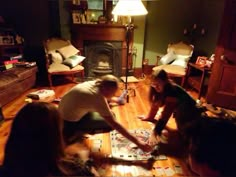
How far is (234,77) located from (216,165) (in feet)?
7.93

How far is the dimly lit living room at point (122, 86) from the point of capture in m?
0.96

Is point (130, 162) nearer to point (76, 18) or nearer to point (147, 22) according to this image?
point (76, 18)

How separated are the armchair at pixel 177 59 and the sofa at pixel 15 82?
2284 millimetres

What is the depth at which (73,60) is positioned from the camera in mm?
3781

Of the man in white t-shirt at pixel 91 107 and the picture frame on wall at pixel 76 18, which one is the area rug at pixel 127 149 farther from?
the picture frame on wall at pixel 76 18

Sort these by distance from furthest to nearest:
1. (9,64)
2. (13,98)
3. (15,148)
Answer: (9,64) < (13,98) < (15,148)

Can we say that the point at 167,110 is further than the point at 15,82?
No

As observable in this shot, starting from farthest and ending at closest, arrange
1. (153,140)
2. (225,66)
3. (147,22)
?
(147,22)
(225,66)
(153,140)

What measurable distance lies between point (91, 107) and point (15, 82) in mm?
1940

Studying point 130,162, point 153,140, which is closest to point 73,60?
point 153,140

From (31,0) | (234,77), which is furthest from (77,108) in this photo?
(31,0)

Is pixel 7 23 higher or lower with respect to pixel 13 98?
higher

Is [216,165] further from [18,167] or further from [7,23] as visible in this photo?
[7,23]

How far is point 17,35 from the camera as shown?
12.7 feet
